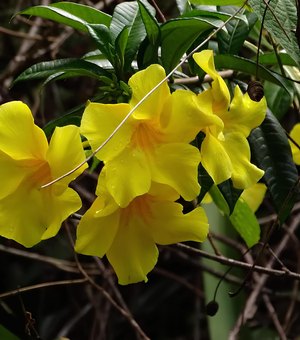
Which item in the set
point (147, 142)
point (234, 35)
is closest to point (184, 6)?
point (234, 35)

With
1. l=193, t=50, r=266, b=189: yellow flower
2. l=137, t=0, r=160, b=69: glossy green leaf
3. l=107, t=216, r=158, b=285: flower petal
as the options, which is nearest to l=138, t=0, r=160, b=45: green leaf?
l=137, t=0, r=160, b=69: glossy green leaf

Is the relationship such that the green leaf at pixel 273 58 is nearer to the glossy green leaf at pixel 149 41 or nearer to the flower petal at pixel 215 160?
the glossy green leaf at pixel 149 41

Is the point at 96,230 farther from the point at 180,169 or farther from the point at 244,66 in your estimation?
the point at 244,66

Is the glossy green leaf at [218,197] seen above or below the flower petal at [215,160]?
below

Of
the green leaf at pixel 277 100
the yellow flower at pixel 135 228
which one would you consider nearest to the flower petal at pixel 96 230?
the yellow flower at pixel 135 228

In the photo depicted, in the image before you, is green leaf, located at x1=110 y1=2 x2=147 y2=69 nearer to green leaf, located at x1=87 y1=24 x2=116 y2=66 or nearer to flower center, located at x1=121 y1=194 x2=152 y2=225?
green leaf, located at x1=87 y1=24 x2=116 y2=66

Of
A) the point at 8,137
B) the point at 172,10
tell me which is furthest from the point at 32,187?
the point at 172,10
